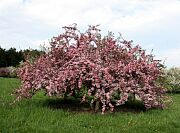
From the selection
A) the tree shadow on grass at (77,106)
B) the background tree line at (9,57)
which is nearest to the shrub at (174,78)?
the tree shadow on grass at (77,106)

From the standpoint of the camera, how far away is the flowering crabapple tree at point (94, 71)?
14180mm

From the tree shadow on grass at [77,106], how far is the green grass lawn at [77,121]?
3cm

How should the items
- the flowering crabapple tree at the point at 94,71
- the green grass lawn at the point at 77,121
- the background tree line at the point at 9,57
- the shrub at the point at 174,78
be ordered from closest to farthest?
the green grass lawn at the point at 77,121 < the flowering crabapple tree at the point at 94,71 < the shrub at the point at 174,78 < the background tree line at the point at 9,57

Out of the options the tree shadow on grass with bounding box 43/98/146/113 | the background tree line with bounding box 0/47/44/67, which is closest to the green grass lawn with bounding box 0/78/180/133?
the tree shadow on grass with bounding box 43/98/146/113

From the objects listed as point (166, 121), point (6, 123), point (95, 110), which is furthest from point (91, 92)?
point (6, 123)

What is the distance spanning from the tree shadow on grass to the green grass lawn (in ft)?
0.11

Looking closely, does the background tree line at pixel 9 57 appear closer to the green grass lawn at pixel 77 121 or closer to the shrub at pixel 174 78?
the shrub at pixel 174 78

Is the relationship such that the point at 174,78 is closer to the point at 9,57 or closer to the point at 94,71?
the point at 94,71

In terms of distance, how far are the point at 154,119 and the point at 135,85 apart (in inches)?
55.3

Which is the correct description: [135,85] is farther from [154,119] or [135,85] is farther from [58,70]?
[58,70]

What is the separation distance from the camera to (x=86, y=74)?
46.9 ft

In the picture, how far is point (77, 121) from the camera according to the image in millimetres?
12555

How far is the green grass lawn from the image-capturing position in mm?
11570

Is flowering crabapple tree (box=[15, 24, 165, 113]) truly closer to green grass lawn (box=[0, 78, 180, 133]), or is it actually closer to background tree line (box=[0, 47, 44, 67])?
green grass lawn (box=[0, 78, 180, 133])
